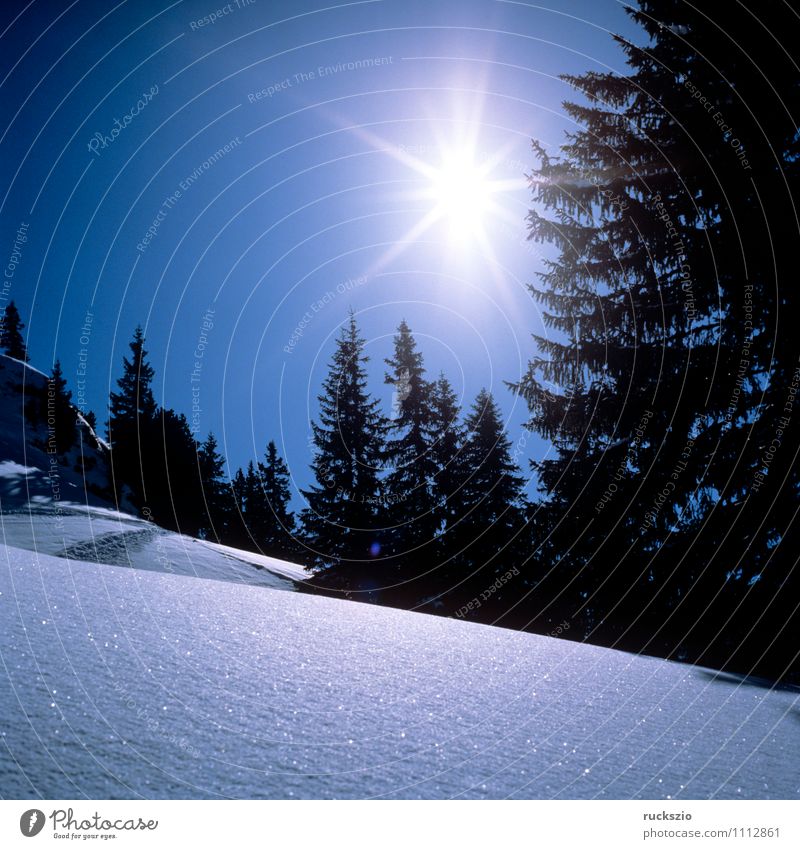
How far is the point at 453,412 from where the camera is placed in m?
20.6

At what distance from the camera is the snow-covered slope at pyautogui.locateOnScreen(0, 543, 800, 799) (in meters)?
1.38

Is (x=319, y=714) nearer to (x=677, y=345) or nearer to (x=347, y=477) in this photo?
(x=677, y=345)

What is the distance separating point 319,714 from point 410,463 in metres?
18.4

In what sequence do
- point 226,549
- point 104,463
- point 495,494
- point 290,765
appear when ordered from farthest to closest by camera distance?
point 495,494, point 104,463, point 226,549, point 290,765

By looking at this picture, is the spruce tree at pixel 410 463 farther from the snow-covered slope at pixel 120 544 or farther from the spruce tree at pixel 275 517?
the snow-covered slope at pixel 120 544

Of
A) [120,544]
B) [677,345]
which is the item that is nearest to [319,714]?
[120,544]

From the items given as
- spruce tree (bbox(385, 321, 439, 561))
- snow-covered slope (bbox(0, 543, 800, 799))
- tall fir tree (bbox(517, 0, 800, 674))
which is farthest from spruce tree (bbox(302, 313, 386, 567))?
snow-covered slope (bbox(0, 543, 800, 799))

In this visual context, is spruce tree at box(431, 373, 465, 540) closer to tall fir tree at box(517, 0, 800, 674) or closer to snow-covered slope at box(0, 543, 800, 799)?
tall fir tree at box(517, 0, 800, 674)

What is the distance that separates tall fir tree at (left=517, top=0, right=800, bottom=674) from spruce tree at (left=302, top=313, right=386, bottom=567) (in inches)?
399

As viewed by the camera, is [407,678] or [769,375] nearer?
[407,678]

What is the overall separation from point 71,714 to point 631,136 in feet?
38.9

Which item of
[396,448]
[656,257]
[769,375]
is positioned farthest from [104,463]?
[769,375]

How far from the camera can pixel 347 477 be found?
67.8 feet

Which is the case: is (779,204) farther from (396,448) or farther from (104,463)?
(104,463)
